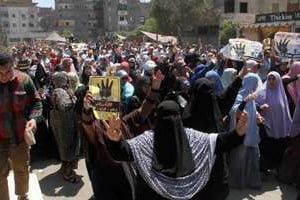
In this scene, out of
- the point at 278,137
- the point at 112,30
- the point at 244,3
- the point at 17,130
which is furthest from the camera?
the point at 112,30

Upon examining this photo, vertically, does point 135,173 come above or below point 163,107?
below

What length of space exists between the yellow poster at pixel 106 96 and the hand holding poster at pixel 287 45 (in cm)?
522

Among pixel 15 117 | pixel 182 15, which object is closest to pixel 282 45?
pixel 15 117

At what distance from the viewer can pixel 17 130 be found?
182 inches

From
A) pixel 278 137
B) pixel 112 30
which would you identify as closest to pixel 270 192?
pixel 278 137

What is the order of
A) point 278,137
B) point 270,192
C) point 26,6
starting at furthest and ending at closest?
point 26,6 → point 278,137 → point 270,192

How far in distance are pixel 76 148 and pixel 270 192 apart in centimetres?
248

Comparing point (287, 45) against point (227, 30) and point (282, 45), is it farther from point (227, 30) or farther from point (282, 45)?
point (227, 30)

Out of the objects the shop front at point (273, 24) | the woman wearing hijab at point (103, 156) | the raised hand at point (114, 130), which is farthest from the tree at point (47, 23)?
the raised hand at point (114, 130)

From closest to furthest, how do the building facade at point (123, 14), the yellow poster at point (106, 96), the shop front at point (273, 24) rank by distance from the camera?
1. the yellow poster at point (106, 96)
2. the shop front at point (273, 24)
3. the building facade at point (123, 14)

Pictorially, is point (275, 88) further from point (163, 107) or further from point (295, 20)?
point (295, 20)

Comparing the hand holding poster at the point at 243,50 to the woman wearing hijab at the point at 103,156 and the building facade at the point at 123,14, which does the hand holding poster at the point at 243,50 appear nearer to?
the woman wearing hijab at the point at 103,156

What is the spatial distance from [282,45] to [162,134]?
5.42m

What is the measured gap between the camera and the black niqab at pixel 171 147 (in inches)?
138
